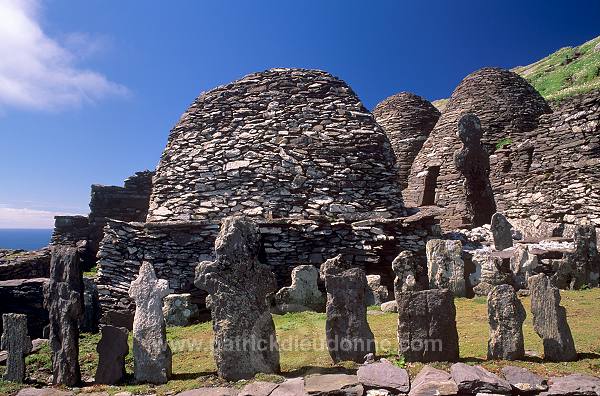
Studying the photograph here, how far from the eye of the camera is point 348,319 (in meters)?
5.21

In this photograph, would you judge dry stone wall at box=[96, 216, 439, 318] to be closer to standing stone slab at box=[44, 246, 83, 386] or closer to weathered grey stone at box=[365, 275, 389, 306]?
weathered grey stone at box=[365, 275, 389, 306]

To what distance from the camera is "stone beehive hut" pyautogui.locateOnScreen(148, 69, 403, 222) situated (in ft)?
37.9

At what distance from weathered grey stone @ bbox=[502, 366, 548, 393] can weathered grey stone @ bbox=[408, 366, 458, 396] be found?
61 cm

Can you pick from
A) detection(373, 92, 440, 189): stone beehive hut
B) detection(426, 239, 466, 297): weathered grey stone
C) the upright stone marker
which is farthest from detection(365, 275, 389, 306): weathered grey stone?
detection(373, 92, 440, 189): stone beehive hut

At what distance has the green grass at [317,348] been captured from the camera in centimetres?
476

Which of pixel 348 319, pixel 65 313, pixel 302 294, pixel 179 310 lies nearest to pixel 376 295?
pixel 302 294

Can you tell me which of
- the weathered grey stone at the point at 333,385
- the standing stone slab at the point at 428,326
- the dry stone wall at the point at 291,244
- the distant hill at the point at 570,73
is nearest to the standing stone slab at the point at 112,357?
the weathered grey stone at the point at 333,385

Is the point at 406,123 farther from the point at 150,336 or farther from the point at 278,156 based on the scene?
the point at 150,336

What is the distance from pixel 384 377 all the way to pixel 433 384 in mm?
529

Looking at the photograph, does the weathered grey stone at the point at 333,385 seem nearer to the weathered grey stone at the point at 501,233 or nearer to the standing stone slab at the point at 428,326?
the standing stone slab at the point at 428,326

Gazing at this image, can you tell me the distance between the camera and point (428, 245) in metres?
8.71

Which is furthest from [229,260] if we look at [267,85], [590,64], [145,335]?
[590,64]

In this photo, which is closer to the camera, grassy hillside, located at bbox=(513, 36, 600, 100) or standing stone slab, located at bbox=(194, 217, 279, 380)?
standing stone slab, located at bbox=(194, 217, 279, 380)

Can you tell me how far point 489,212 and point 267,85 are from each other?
9036 mm
